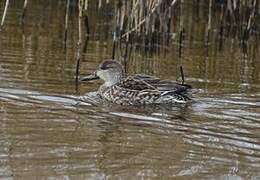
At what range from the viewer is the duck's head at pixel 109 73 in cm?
932

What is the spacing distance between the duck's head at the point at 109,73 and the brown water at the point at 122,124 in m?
0.16

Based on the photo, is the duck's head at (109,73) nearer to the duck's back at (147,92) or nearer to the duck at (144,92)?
the duck at (144,92)

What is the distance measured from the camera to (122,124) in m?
7.31

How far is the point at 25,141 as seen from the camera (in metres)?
6.36

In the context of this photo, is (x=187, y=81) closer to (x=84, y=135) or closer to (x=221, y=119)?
(x=221, y=119)

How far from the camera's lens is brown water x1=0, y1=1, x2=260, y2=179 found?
584 centimetres

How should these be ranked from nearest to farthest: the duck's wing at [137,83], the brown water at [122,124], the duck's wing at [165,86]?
the brown water at [122,124], the duck's wing at [165,86], the duck's wing at [137,83]

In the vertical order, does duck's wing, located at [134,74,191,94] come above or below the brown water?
above

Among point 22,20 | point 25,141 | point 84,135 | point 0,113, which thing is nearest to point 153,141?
point 84,135

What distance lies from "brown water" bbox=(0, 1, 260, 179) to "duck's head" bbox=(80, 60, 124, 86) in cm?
16

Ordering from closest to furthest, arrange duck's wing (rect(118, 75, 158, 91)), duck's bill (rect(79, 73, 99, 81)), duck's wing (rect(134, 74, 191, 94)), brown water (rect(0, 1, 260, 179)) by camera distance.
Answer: brown water (rect(0, 1, 260, 179)) → duck's wing (rect(134, 74, 191, 94)) → duck's wing (rect(118, 75, 158, 91)) → duck's bill (rect(79, 73, 99, 81))

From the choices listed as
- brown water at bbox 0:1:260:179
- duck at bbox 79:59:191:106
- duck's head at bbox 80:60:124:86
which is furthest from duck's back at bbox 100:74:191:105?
duck's head at bbox 80:60:124:86

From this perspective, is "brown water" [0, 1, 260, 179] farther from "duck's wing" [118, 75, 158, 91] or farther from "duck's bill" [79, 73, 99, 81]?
"duck's wing" [118, 75, 158, 91]

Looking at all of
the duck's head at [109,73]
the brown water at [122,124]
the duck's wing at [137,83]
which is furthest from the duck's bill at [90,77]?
the duck's wing at [137,83]
